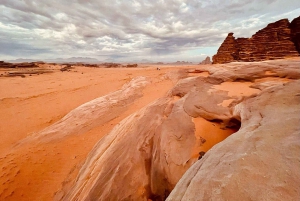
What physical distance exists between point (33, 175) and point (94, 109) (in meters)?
4.48

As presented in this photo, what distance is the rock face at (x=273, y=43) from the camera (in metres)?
20.8

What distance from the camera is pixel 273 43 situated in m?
22.1

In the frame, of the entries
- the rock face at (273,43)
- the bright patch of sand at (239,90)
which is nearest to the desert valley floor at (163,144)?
the bright patch of sand at (239,90)

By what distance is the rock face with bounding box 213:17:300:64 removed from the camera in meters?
20.8

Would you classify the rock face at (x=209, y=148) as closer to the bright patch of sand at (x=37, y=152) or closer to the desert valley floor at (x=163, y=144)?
the desert valley floor at (x=163, y=144)

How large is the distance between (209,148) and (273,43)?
26.2 m

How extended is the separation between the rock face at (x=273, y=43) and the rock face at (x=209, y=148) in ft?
65.8

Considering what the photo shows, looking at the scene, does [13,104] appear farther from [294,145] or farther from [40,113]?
[294,145]

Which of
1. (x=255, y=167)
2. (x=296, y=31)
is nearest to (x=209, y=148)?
(x=255, y=167)

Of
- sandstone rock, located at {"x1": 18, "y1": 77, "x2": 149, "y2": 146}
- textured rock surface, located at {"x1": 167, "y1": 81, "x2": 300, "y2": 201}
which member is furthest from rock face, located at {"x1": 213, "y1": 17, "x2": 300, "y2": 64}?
textured rock surface, located at {"x1": 167, "y1": 81, "x2": 300, "y2": 201}

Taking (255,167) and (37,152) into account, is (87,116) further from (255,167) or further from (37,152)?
(255,167)

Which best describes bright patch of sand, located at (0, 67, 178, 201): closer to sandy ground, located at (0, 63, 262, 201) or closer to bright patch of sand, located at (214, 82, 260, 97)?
sandy ground, located at (0, 63, 262, 201)

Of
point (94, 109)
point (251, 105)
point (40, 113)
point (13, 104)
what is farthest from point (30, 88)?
point (251, 105)

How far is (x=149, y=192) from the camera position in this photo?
3426 mm
